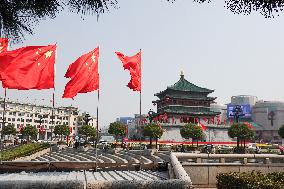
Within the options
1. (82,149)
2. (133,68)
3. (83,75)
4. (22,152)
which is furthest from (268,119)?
(83,75)

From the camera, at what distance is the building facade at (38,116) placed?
132500 mm

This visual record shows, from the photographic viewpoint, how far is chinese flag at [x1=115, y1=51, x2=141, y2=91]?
21316mm

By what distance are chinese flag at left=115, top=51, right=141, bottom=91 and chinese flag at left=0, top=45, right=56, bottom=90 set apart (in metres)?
6.91

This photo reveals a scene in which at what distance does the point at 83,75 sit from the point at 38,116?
433 feet

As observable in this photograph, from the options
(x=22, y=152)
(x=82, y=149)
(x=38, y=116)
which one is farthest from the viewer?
(x=38, y=116)

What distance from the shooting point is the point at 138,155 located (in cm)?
3491

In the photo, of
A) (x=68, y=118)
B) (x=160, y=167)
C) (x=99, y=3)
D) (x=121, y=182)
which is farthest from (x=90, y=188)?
(x=68, y=118)

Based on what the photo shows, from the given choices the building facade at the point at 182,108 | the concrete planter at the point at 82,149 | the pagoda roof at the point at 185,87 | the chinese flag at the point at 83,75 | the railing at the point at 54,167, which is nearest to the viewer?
the railing at the point at 54,167

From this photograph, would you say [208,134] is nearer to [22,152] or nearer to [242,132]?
[242,132]

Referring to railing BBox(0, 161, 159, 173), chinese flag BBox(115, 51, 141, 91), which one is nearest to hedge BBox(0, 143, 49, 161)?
chinese flag BBox(115, 51, 141, 91)

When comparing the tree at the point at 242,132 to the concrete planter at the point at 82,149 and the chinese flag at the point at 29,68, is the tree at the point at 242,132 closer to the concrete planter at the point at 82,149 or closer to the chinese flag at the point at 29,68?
the concrete planter at the point at 82,149

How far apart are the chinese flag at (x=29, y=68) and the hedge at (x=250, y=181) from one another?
7.13 metres

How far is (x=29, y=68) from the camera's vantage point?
44.2ft

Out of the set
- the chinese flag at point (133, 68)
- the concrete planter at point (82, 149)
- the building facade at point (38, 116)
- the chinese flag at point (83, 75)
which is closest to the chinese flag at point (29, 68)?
the chinese flag at point (83, 75)
